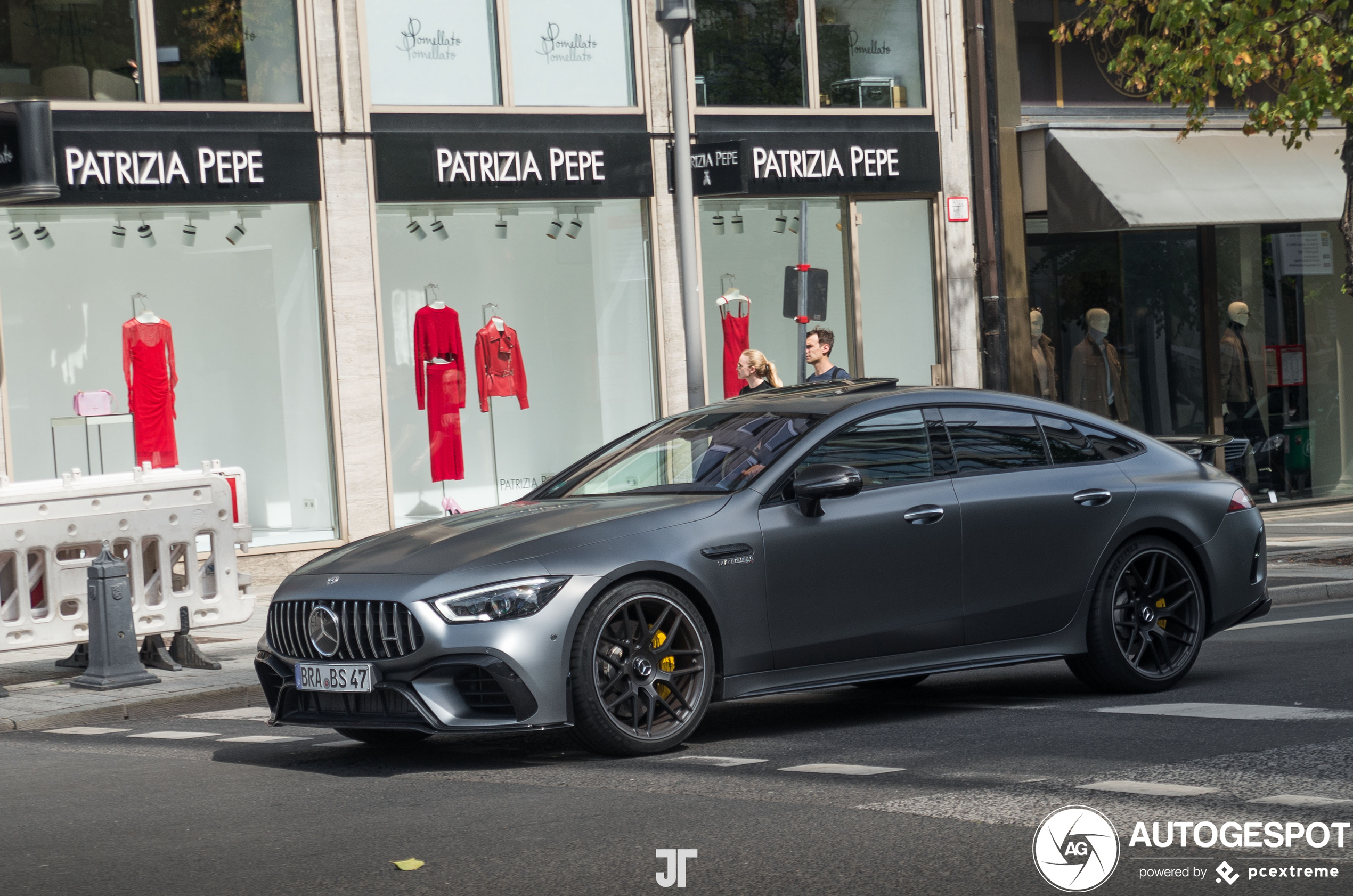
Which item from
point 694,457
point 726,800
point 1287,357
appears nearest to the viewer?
point 726,800

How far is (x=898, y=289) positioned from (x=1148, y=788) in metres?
14.1

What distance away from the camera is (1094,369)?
66.6 ft

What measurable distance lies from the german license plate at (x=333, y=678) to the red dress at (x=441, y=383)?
32.5 ft

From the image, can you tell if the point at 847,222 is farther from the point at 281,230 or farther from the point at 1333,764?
the point at 1333,764

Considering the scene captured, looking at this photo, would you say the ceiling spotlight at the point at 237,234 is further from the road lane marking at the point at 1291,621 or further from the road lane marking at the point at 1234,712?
the road lane marking at the point at 1234,712

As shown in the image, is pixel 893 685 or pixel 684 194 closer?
pixel 893 685

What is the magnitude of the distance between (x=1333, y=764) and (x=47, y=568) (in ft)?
24.4

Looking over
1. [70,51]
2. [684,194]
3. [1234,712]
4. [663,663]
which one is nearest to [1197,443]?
[1234,712]

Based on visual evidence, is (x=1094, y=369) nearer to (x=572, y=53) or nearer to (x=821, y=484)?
(x=572, y=53)

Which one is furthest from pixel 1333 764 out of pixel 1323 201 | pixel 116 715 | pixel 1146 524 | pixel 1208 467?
pixel 1323 201

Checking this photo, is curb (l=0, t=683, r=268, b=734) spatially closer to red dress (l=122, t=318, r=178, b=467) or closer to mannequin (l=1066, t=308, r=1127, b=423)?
red dress (l=122, t=318, r=178, b=467)

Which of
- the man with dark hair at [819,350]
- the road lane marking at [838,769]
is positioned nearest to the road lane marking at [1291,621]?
the man with dark hair at [819,350]

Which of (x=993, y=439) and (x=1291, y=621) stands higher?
(x=993, y=439)

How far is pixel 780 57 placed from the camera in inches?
747
